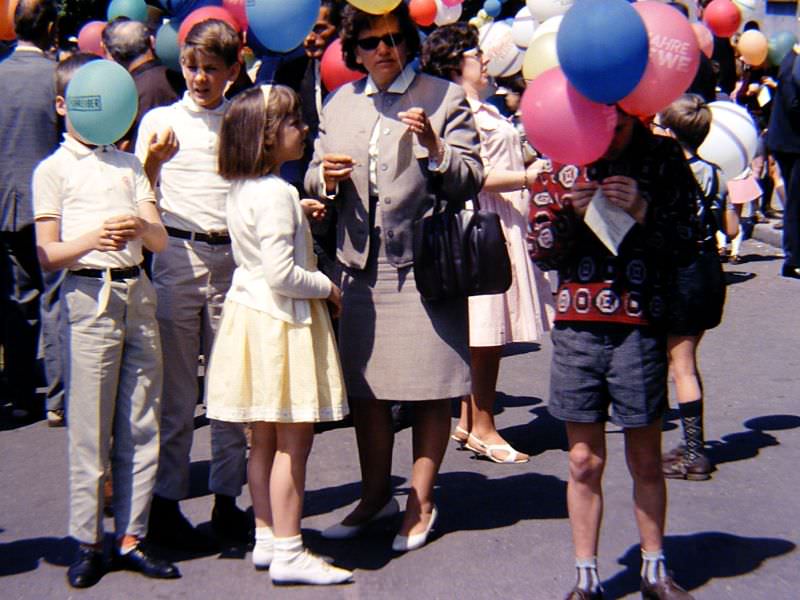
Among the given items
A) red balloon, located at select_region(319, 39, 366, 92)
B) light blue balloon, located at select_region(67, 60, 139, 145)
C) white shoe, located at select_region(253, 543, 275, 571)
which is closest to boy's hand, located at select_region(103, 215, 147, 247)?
light blue balloon, located at select_region(67, 60, 139, 145)

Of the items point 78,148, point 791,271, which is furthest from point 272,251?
point 791,271

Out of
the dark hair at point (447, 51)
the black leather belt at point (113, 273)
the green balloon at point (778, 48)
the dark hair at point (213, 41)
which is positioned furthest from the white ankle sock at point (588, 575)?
the green balloon at point (778, 48)

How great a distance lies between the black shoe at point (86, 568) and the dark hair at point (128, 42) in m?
3.07

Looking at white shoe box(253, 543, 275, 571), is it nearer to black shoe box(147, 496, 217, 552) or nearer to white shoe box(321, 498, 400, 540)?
black shoe box(147, 496, 217, 552)

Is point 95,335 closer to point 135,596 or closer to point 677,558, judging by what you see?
point 135,596

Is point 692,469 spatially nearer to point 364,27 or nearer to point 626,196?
point 626,196

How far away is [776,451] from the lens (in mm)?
6258

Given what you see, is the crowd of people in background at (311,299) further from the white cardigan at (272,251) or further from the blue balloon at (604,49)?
the blue balloon at (604,49)

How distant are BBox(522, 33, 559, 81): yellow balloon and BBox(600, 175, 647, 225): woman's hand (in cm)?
190

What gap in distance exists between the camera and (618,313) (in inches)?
163

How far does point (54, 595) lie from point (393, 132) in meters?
2.14

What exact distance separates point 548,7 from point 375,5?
3827 mm

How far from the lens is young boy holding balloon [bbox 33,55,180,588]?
4.48 meters

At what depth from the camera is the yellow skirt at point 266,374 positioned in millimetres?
4535
